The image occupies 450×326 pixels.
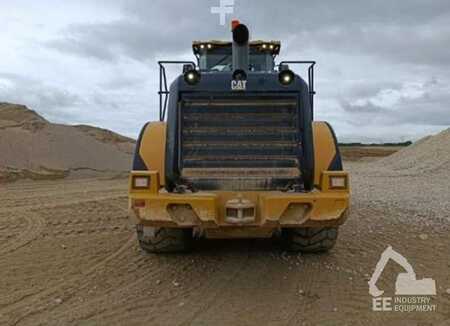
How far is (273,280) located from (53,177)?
14025 millimetres

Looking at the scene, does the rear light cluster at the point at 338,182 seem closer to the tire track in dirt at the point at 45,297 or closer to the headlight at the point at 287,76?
the headlight at the point at 287,76

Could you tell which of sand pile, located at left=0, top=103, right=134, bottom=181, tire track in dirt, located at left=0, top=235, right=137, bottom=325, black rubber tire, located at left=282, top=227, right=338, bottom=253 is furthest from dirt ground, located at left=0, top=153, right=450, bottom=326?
sand pile, located at left=0, top=103, right=134, bottom=181

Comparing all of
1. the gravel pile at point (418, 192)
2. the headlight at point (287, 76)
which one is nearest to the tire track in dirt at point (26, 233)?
the headlight at point (287, 76)

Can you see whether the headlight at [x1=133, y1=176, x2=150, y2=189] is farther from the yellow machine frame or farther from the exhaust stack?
the exhaust stack

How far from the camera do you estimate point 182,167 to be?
4711mm

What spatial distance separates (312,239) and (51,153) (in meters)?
15.6

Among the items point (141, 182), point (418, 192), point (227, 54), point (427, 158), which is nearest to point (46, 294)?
point (141, 182)

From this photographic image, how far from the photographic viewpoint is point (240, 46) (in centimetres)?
487

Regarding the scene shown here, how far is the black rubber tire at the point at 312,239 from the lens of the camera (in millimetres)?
5453

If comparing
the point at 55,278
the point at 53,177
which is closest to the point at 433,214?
the point at 55,278

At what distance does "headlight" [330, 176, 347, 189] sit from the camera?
440 cm

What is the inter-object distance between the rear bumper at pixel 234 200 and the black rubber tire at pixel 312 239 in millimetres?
1122

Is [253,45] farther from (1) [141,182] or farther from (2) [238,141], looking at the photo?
(1) [141,182]

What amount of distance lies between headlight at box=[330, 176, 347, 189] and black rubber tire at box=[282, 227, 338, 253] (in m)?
1.11
